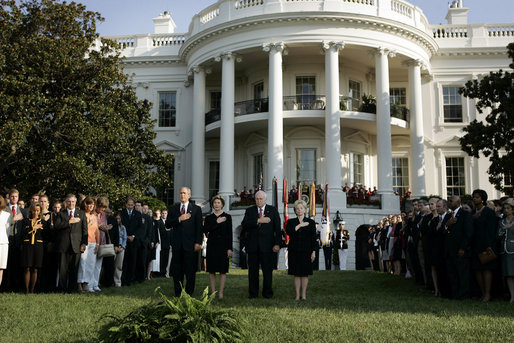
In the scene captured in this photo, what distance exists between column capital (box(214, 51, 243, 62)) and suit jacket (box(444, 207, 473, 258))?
18.3m

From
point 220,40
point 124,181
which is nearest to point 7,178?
point 124,181

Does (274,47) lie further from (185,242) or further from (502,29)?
(185,242)

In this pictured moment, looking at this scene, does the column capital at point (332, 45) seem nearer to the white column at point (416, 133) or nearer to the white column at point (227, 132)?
the white column at point (416, 133)

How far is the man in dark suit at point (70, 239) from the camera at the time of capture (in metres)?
9.85

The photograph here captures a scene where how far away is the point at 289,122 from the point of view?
87.2 feet

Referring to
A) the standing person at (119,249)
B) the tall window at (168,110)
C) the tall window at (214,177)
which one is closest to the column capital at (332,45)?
the tall window at (214,177)

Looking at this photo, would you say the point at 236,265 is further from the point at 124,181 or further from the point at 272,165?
the point at 124,181

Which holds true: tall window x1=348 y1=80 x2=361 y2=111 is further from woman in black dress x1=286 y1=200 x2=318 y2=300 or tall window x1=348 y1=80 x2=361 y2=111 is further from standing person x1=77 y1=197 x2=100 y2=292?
standing person x1=77 y1=197 x2=100 y2=292

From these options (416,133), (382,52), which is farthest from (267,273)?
(416,133)

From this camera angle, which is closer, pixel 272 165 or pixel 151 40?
pixel 272 165

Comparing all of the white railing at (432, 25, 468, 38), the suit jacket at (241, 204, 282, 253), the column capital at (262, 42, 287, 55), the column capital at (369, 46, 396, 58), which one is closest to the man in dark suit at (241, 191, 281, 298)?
the suit jacket at (241, 204, 282, 253)

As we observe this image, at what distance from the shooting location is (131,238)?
39.5 ft

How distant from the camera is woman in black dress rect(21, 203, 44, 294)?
9547 mm

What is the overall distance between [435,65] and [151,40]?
1667 cm
